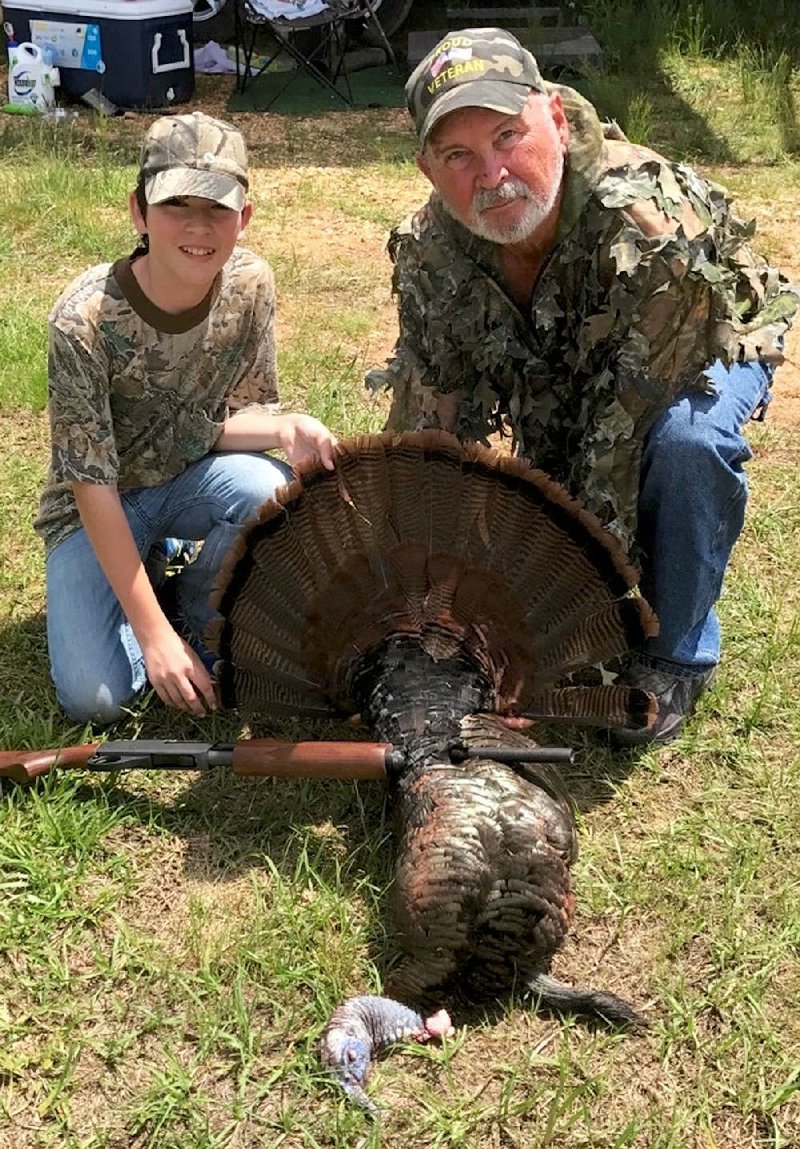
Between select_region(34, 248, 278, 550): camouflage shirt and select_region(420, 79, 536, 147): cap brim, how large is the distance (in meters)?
0.74

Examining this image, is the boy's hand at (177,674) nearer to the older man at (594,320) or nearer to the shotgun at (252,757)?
the shotgun at (252,757)

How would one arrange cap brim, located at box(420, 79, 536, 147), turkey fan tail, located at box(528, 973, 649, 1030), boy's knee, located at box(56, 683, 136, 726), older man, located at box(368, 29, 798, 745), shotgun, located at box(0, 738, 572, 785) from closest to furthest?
turkey fan tail, located at box(528, 973, 649, 1030), shotgun, located at box(0, 738, 572, 785), cap brim, located at box(420, 79, 536, 147), older man, located at box(368, 29, 798, 745), boy's knee, located at box(56, 683, 136, 726)

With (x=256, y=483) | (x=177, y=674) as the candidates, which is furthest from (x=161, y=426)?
(x=177, y=674)

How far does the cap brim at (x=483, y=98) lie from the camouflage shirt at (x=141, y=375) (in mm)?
744

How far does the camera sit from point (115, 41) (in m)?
8.31

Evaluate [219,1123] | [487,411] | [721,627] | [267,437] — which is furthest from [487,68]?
[219,1123]

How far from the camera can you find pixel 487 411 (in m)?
3.19

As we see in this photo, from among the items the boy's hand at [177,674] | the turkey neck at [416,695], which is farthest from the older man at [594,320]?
the boy's hand at [177,674]

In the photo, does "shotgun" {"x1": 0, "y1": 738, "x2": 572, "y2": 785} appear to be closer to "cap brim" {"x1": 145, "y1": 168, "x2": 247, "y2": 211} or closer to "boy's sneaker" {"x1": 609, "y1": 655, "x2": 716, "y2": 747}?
"boy's sneaker" {"x1": 609, "y1": 655, "x2": 716, "y2": 747}

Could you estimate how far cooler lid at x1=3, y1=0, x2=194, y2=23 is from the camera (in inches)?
318

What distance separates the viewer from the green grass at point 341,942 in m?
2.18

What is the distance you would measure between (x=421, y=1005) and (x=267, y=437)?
5.02 feet

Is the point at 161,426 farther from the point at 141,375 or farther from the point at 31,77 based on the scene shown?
the point at 31,77

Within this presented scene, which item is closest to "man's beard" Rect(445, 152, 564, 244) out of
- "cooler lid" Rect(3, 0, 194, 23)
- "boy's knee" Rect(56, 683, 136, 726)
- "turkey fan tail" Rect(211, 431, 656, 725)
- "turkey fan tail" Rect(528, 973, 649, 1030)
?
"turkey fan tail" Rect(211, 431, 656, 725)
